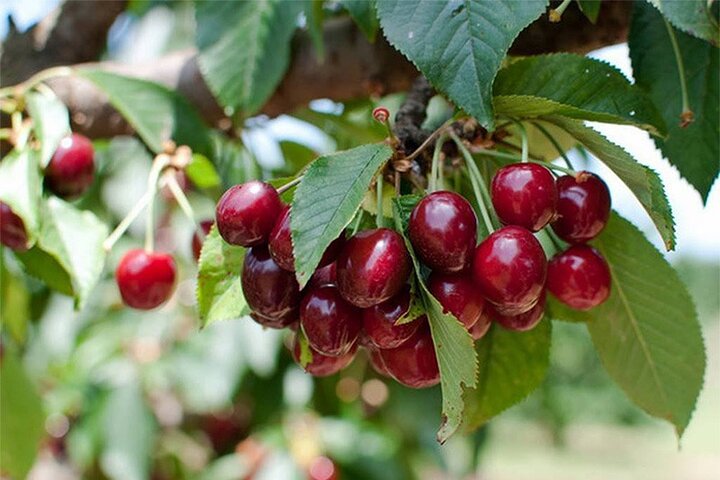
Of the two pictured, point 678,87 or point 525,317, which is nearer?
point 525,317

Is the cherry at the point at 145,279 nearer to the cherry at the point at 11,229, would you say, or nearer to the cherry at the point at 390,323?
the cherry at the point at 11,229

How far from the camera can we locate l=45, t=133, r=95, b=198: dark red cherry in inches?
40.8

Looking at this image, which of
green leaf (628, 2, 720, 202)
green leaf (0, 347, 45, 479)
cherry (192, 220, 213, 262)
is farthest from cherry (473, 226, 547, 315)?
green leaf (0, 347, 45, 479)

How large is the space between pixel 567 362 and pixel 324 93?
344 inches

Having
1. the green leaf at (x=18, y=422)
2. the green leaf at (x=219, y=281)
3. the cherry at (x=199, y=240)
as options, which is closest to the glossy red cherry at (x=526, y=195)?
the green leaf at (x=219, y=281)

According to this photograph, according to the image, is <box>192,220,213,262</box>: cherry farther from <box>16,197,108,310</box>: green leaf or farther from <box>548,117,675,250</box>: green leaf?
<box>548,117,675,250</box>: green leaf

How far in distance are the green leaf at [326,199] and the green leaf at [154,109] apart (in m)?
0.54

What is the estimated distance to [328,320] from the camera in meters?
0.66

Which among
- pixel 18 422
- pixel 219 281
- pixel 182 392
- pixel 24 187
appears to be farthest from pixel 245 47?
pixel 182 392

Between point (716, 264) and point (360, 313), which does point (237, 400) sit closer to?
point (360, 313)

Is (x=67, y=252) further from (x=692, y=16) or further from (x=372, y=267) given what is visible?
(x=692, y=16)

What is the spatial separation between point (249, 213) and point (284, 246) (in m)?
0.04

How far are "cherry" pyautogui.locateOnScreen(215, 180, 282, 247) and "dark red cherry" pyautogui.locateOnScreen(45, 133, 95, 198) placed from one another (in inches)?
16.5

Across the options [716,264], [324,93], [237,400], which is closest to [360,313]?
[324,93]
